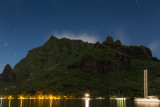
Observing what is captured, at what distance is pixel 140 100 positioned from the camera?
164m

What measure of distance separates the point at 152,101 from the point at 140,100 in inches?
282

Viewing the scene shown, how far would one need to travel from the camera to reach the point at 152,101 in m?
161
